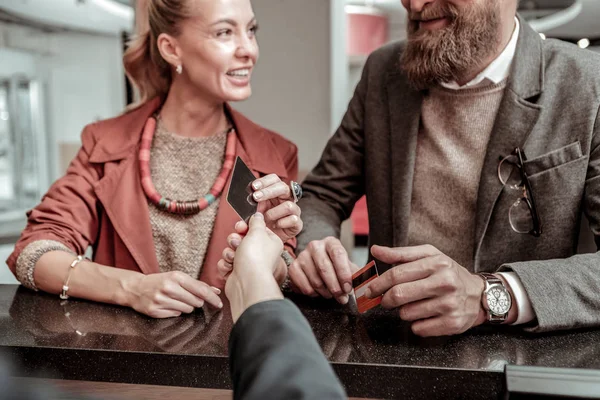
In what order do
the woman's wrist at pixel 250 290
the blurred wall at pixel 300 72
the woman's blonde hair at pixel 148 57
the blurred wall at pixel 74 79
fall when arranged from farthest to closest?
the blurred wall at pixel 74 79 < the blurred wall at pixel 300 72 < the woman's blonde hair at pixel 148 57 < the woman's wrist at pixel 250 290

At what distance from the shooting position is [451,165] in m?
1.75

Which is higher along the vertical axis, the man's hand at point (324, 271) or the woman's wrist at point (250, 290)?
the woman's wrist at point (250, 290)

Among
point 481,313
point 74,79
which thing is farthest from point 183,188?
point 74,79

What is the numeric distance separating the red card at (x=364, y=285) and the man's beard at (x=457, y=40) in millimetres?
718

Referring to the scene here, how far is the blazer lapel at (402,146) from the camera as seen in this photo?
1.78 m

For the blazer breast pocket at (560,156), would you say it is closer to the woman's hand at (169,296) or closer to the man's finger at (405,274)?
the man's finger at (405,274)

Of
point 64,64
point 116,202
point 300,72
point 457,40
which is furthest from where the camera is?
point 64,64

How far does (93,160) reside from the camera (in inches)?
71.4

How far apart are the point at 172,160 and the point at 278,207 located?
660 mm

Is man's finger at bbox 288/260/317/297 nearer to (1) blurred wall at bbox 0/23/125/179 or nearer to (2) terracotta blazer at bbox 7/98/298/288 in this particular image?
(2) terracotta blazer at bbox 7/98/298/288

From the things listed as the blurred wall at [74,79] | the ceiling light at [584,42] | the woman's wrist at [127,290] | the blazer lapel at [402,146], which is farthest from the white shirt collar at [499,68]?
the ceiling light at [584,42]

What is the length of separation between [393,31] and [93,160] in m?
9.73

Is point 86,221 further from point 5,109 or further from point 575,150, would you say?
point 5,109

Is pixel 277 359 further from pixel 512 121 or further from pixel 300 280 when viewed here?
pixel 512 121
